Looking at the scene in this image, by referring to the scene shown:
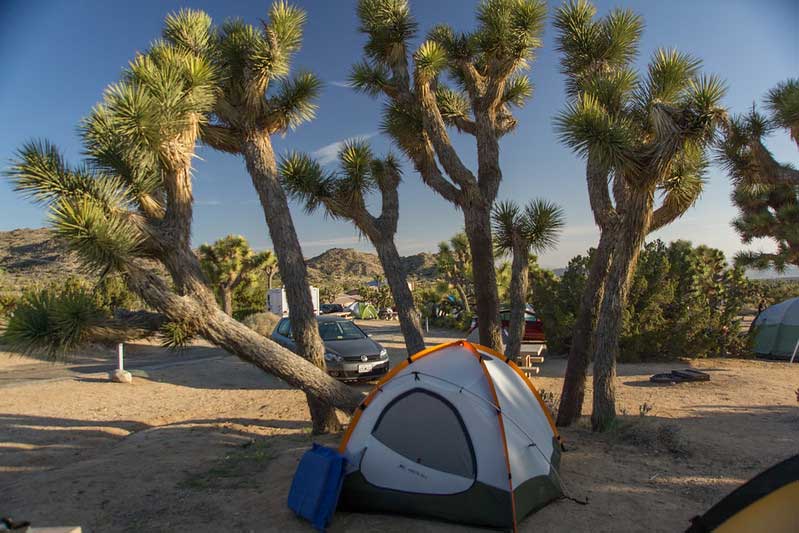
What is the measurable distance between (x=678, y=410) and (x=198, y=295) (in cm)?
804

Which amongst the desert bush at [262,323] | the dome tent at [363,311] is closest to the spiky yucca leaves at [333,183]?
the desert bush at [262,323]

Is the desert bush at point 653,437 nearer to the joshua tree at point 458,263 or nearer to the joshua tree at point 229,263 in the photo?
the joshua tree at point 458,263

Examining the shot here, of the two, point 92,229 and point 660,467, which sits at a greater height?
point 92,229

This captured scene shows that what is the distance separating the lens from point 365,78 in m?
8.28

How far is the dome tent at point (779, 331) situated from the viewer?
1364cm

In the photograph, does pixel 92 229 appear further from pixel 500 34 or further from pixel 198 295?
pixel 500 34

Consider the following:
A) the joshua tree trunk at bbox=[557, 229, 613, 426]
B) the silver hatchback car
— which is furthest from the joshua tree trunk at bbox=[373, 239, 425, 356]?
the silver hatchback car

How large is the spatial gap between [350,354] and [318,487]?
20.3 feet

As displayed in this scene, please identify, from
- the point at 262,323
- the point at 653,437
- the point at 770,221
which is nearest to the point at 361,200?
the point at 653,437

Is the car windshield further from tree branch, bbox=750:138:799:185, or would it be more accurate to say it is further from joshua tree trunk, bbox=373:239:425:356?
tree branch, bbox=750:138:799:185

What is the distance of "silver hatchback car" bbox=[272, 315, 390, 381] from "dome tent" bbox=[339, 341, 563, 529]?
496 cm

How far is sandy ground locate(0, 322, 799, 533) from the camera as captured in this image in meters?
4.43

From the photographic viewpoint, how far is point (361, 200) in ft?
25.2

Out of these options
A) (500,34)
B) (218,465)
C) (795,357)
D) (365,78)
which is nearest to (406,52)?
(365,78)
